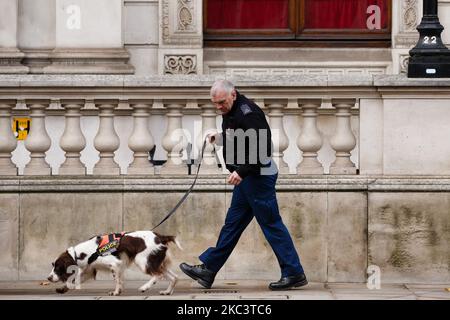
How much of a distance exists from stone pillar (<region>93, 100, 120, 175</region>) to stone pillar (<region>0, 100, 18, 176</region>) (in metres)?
0.79

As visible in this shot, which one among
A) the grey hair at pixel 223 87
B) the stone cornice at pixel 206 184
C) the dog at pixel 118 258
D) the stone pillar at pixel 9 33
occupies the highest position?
the stone pillar at pixel 9 33

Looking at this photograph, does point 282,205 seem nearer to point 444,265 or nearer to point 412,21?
point 444,265

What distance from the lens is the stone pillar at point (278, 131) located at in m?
15.6

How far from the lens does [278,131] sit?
51.3 feet

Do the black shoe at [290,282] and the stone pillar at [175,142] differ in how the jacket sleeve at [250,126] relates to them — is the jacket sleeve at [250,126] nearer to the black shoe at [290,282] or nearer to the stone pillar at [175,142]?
the black shoe at [290,282]

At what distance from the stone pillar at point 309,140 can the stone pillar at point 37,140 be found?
240cm

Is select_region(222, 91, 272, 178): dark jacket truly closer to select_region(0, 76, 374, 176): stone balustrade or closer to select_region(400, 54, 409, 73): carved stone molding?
select_region(0, 76, 374, 176): stone balustrade

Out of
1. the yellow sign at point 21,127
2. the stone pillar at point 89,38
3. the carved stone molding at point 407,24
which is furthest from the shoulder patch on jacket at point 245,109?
the carved stone molding at point 407,24

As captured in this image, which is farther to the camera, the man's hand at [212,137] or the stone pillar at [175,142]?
the stone pillar at [175,142]

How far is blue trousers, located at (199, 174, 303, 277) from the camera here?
14531mm

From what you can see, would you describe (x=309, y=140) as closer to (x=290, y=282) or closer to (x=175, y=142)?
(x=175, y=142)

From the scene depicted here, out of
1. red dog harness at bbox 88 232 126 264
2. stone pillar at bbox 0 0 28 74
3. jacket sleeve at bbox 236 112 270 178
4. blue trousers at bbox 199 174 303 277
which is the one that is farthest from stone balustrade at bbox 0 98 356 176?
stone pillar at bbox 0 0 28 74

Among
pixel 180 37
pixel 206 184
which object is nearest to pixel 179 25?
pixel 180 37

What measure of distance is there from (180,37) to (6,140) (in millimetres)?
5879
